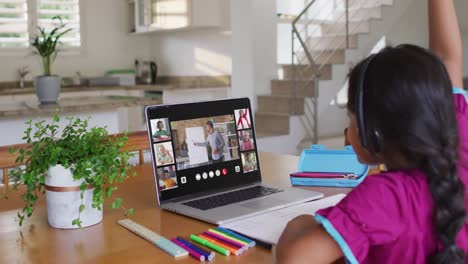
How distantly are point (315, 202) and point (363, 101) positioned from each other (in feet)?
1.95

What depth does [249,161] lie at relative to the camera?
1533 millimetres

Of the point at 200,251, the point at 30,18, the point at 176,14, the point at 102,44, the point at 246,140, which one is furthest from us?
the point at 102,44

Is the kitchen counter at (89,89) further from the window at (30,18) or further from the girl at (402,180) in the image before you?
the girl at (402,180)

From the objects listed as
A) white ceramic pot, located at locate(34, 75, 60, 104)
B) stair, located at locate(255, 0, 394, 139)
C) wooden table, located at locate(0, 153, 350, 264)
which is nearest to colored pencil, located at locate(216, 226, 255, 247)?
wooden table, located at locate(0, 153, 350, 264)

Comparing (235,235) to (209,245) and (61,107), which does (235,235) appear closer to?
(209,245)

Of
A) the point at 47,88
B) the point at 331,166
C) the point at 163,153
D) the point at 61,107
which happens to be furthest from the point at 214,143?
the point at 47,88

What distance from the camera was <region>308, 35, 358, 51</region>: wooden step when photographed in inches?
249

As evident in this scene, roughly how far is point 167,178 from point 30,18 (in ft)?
15.6

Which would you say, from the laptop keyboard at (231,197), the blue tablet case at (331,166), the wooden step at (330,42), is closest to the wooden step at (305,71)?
the wooden step at (330,42)

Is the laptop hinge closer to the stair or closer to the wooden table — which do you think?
the wooden table

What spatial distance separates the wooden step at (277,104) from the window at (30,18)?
2123 millimetres

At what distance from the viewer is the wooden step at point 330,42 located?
6.32 meters

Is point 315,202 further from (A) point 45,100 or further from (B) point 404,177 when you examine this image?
(A) point 45,100

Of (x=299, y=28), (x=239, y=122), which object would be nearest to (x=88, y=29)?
(x=299, y=28)
